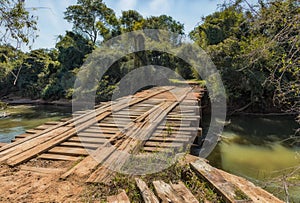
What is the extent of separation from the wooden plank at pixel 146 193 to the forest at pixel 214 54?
1.64 metres

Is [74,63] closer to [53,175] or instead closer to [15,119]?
[15,119]

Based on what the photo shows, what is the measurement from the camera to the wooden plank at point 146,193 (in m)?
1.57

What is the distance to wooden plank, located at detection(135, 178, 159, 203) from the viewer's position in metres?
1.57

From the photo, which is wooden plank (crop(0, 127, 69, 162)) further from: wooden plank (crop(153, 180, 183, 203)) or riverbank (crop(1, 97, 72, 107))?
riverbank (crop(1, 97, 72, 107))

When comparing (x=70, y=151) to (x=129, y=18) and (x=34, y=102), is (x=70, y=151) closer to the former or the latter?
(x=34, y=102)

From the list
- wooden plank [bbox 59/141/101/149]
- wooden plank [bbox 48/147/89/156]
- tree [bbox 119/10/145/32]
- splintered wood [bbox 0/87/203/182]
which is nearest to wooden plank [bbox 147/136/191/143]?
splintered wood [bbox 0/87/203/182]

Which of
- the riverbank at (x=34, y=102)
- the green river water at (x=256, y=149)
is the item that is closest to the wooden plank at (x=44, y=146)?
the green river water at (x=256, y=149)

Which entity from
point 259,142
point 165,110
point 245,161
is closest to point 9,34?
point 165,110

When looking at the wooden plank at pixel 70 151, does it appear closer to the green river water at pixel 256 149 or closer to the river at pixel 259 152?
the green river water at pixel 256 149

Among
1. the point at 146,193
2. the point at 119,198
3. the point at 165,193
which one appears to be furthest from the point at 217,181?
the point at 119,198

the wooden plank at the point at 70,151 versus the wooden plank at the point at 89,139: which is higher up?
the wooden plank at the point at 89,139

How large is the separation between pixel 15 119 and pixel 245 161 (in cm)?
1190

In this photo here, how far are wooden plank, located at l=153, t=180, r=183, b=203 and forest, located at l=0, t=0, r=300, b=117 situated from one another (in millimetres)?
1493

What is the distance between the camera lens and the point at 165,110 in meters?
4.91
